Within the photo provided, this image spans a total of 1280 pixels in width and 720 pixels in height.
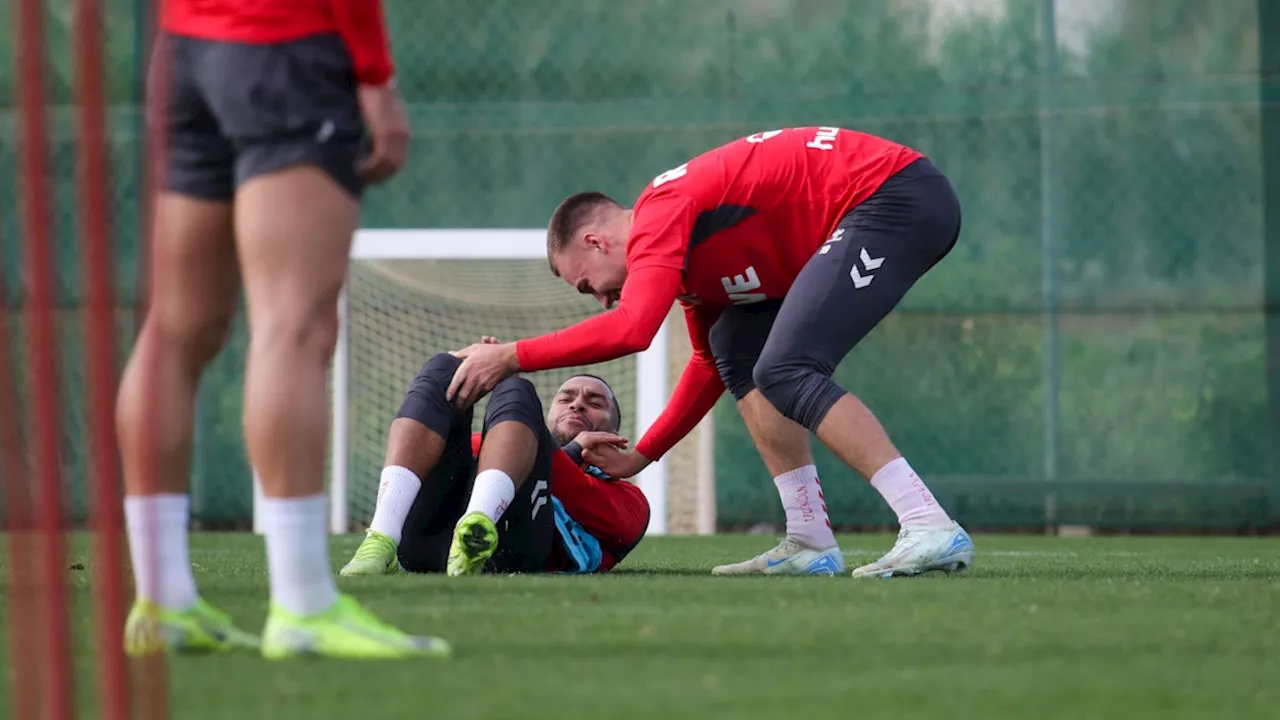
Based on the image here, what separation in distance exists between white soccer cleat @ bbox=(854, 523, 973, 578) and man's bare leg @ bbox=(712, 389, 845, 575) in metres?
0.46

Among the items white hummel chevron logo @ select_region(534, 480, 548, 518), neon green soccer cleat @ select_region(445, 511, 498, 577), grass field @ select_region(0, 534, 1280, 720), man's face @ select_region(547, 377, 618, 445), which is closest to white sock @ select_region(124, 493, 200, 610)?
grass field @ select_region(0, 534, 1280, 720)

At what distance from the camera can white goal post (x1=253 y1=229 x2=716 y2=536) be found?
953cm

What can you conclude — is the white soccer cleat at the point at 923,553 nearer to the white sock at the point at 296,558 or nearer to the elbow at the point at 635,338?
the elbow at the point at 635,338

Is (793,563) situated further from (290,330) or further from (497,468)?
(290,330)

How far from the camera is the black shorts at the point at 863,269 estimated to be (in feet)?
14.7

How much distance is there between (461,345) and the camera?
10086mm

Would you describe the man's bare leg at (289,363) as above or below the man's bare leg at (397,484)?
above

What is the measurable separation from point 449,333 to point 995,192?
10.2 ft

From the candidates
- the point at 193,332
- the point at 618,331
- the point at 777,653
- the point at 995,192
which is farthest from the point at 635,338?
the point at 995,192

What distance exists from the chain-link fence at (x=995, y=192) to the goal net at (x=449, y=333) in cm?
27

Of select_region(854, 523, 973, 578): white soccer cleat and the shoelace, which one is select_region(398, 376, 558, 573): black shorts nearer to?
the shoelace

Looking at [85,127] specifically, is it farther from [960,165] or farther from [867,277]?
[960,165]

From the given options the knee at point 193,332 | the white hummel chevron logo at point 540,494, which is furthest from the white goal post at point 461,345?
the knee at point 193,332

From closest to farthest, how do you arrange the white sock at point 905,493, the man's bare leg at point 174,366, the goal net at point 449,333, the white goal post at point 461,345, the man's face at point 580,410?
the man's bare leg at point 174,366 → the white sock at point 905,493 → the man's face at point 580,410 → the white goal post at point 461,345 → the goal net at point 449,333
